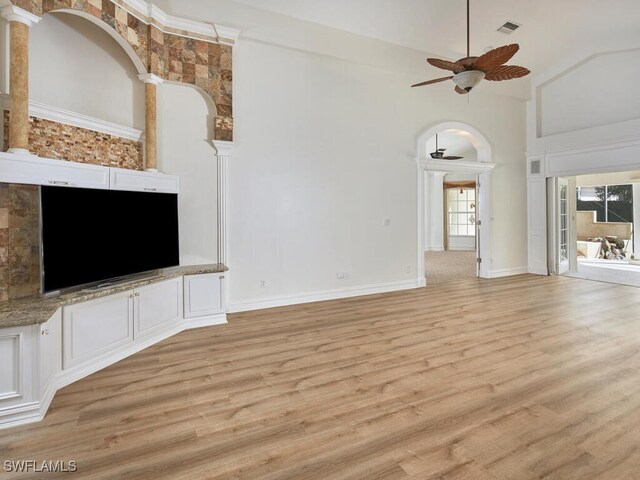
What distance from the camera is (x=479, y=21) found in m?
5.40

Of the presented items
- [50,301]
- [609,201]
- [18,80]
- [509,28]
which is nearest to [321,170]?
[18,80]

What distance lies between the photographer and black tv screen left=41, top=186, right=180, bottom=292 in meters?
2.81

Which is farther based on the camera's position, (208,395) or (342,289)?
(342,289)

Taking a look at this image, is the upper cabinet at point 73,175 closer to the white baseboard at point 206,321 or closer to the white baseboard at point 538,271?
the white baseboard at point 206,321

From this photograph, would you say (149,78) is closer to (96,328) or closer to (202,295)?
(202,295)

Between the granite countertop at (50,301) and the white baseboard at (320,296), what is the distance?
1221 millimetres

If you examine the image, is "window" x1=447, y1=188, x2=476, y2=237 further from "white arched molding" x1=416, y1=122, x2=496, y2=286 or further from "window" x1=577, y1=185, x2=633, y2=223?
"white arched molding" x1=416, y1=122, x2=496, y2=286

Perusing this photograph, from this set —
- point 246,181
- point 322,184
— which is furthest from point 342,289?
point 246,181

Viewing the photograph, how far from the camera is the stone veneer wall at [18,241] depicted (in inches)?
111

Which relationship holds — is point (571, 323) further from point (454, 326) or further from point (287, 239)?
point (287, 239)

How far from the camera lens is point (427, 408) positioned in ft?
7.61

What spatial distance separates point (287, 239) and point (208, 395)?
2.87m

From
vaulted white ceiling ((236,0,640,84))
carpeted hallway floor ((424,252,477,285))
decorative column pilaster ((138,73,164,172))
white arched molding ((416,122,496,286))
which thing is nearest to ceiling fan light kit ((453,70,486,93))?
vaulted white ceiling ((236,0,640,84))

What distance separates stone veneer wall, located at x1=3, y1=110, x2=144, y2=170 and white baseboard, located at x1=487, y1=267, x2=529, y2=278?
668cm
